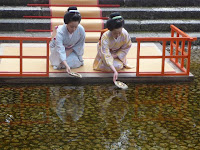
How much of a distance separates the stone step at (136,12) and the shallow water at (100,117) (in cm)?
332

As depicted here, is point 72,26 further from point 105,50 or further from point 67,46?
point 105,50

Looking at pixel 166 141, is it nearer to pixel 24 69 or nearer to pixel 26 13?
pixel 24 69

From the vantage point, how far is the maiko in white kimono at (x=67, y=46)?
722cm

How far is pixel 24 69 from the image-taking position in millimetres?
7352

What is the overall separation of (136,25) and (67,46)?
9.36ft

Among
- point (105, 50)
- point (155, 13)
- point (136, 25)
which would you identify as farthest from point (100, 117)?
point (155, 13)

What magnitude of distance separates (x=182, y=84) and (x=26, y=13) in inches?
168

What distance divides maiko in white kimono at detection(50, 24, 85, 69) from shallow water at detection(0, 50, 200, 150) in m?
0.56

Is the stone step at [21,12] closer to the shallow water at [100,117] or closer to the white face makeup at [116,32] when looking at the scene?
the white face makeup at [116,32]

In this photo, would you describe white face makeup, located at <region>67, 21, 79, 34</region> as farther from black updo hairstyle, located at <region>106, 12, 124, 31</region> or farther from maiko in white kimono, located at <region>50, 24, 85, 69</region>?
black updo hairstyle, located at <region>106, 12, 124, 31</region>

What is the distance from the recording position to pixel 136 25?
9969mm

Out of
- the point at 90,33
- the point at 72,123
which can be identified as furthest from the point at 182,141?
the point at 90,33

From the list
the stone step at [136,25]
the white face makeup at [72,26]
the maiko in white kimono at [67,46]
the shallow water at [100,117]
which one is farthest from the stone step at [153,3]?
the shallow water at [100,117]

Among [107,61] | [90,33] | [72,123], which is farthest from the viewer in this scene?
[90,33]
